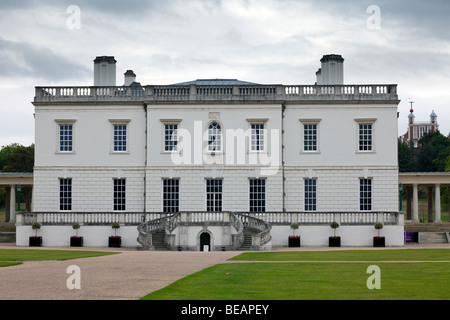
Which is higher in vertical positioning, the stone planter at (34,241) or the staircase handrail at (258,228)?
the staircase handrail at (258,228)

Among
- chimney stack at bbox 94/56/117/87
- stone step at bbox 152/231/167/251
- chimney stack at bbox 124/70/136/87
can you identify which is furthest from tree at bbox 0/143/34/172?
stone step at bbox 152/231/167/251

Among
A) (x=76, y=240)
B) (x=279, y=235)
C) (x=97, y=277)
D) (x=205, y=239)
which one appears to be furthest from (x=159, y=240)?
(x=97, y=277)

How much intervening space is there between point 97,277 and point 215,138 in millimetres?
28816

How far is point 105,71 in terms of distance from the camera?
5394 centimetres

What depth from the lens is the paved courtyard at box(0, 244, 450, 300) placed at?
706 inches

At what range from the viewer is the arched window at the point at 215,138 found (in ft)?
165

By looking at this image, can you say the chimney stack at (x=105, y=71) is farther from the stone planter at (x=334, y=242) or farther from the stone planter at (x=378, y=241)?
→ the stone planter at (x=378, y=241)

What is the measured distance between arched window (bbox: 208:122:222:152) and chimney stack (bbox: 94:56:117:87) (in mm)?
8834

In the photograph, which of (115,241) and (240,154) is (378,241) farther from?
(115,241)

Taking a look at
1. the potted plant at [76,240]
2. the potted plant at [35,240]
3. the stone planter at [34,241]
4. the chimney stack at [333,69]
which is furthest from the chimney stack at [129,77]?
the stone planter at [34,241]

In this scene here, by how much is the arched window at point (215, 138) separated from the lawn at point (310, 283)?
23373 mm

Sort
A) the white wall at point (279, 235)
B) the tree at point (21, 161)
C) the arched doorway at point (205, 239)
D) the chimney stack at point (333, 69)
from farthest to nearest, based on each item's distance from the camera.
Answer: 1. the tree at point (21, 161)
2. the chimney stack at point (333, 69)
3. the white wall at point (279, 235)
4. the arched doorway at point (205, 239)
